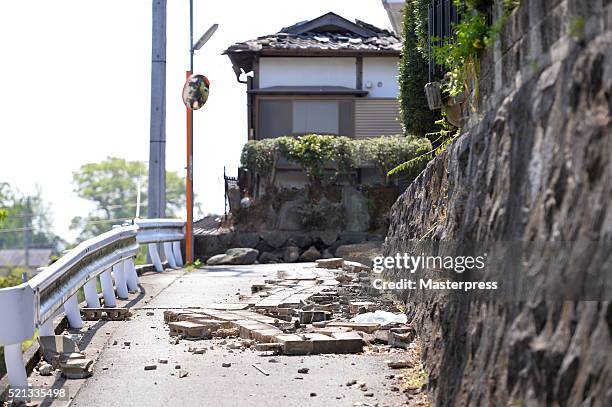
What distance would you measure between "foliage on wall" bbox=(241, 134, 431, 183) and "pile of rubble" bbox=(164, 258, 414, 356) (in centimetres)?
1602

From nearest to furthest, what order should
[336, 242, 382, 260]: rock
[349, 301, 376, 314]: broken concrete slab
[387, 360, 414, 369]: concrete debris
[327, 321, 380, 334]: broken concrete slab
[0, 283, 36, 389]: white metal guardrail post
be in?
[0, 283, 36, 389]: white metal guardrail post
[387, 360, 414, 369]: concrete debris
[327, 321, 380, 334]: broken concrete slab
[349, 301, 376, 314]: broken concrete slab
[336, 242, 382, 260]: rock

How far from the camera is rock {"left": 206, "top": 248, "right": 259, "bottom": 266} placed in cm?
2420

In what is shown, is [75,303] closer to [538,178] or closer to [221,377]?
[221,377]

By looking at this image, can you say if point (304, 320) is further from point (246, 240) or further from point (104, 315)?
point (246, 240)

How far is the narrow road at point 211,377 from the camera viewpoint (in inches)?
305

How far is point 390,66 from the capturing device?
36469 millimetres

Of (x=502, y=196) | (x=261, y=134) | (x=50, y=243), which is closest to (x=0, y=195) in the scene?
(x=50, y=243)

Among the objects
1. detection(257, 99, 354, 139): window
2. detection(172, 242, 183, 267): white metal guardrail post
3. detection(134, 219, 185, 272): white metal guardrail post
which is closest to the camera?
detection(134, 219, 185, 272): white metal guardrail post

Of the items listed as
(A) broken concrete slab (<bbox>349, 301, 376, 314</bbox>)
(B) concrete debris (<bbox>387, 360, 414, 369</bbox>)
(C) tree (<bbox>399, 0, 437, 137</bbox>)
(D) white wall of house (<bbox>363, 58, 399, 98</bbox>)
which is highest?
(D) white wall of house (<bbox>363, 58, 399, 98</bbox>)

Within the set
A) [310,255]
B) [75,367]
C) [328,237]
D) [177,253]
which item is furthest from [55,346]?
[328,237]

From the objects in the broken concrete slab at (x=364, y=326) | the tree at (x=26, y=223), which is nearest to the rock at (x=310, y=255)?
the broken concrete slab at (x=364, y=326)

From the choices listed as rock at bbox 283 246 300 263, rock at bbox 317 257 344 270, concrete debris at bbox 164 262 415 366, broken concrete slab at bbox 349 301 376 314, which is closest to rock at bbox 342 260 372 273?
rock at bbox 317 257 344 270

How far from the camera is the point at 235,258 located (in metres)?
24.6

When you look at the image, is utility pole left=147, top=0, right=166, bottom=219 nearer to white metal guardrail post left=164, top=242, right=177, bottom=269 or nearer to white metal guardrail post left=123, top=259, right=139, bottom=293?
white metal guardrail post left=164, top=242, right=177, bottom=269
